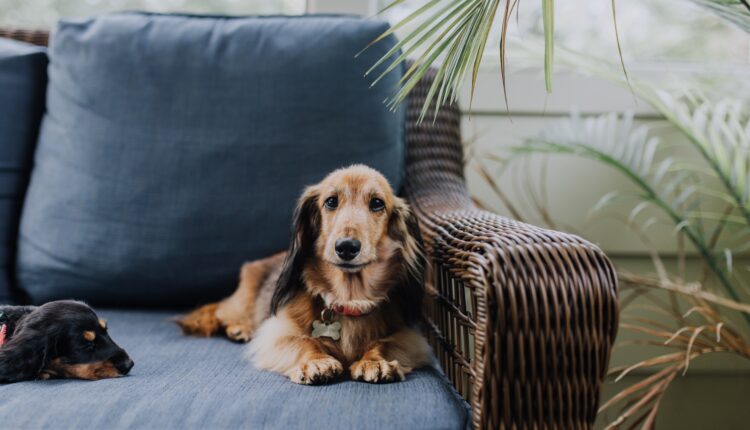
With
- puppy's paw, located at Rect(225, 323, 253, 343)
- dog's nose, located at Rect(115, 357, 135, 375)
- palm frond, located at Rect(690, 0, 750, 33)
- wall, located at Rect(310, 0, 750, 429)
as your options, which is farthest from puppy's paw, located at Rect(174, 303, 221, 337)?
palm frond, located at Rect(690, 0, 750, 33)

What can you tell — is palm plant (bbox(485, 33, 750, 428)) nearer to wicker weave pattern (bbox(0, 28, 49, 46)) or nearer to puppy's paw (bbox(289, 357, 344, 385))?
puppy's paw (bbox(289, 357, 344, 385))

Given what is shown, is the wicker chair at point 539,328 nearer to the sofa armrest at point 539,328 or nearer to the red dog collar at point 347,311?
the sofa armrest at point 539,328

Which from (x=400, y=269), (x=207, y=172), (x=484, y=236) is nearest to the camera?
(x=484, y=236)

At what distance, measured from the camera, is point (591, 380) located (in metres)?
0.89

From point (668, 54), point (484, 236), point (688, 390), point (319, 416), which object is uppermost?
point (668, 54)

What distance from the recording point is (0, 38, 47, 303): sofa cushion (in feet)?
4.95

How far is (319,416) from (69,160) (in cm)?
100

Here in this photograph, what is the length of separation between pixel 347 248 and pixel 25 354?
531mm

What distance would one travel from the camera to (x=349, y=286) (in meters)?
1.13

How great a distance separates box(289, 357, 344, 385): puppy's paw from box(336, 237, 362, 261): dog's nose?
0.18m

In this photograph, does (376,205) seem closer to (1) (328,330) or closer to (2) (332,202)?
(2) (332,202)

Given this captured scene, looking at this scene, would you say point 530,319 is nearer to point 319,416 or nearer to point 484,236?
point 484,236

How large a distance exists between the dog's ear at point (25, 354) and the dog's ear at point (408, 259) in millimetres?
597

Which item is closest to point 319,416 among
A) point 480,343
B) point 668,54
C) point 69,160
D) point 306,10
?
point 480,343
